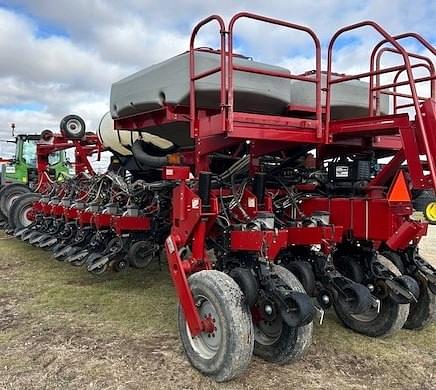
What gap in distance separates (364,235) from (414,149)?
3.08ft

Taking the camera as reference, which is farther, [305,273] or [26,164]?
[26,164]

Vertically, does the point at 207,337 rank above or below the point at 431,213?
below

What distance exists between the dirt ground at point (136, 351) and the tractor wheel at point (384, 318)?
3.5 inches

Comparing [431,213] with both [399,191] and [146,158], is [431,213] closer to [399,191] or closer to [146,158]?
[399,191]

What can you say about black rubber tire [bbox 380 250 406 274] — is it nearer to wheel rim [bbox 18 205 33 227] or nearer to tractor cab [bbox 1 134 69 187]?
wheel rim [bbox 18 205 33 227]

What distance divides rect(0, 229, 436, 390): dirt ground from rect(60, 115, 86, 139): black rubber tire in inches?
148

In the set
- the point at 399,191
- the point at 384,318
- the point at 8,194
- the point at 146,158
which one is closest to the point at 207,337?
the point at 384,318

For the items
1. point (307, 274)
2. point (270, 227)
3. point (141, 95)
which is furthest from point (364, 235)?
point (141, 95)

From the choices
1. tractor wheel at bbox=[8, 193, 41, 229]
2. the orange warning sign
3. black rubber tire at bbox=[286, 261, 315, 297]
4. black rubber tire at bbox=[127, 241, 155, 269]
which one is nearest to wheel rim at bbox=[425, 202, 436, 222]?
the orange warning sign

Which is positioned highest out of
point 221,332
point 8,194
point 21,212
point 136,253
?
point 8,194

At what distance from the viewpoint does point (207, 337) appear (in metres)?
3.63

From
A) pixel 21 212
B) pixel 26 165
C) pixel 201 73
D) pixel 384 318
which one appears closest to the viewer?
pixel 201 73

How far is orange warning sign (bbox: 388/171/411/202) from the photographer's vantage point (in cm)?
387

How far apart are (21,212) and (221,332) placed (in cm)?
708
